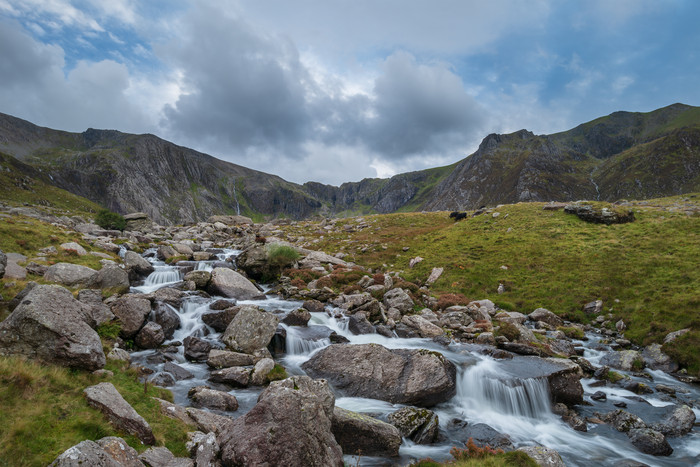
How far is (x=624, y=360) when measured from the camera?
20.2 metres

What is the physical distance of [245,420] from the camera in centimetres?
816

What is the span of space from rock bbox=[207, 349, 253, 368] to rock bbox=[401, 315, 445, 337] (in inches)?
461

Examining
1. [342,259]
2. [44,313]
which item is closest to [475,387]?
[44,313]

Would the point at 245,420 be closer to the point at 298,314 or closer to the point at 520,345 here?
the point at 298,314

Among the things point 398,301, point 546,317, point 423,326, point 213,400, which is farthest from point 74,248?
point 546,317

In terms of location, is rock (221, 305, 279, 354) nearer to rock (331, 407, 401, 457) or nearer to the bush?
rock (331, 407, 401, 457)

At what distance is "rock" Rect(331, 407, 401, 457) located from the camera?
10492mm

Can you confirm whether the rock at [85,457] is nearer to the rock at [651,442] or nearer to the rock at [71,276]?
the rock at [651,442]

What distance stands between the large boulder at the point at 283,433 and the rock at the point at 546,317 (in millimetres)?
25435

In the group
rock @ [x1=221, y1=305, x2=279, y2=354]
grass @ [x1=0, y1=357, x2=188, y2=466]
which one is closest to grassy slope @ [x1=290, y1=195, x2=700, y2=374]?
rock @ [x1=221, y1=305, x2=279, y2=354]

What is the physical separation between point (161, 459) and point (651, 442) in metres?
17.4

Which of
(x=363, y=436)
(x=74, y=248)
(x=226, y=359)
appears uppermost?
(x=74, y=248)

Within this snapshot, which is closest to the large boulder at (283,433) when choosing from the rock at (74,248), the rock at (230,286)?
the rock at (230,286)

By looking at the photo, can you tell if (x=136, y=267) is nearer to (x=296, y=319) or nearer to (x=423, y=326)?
(x=296, y=319)
